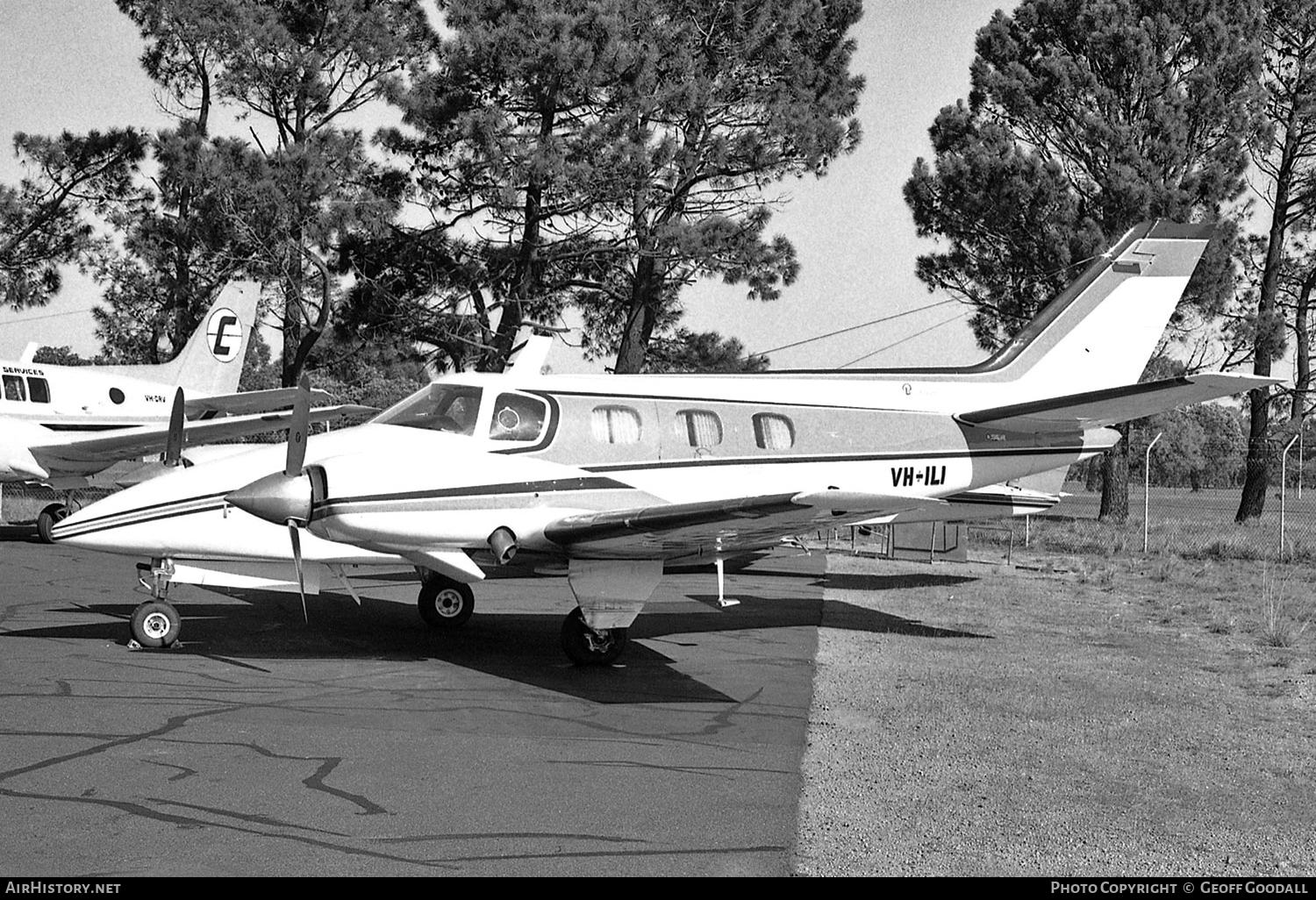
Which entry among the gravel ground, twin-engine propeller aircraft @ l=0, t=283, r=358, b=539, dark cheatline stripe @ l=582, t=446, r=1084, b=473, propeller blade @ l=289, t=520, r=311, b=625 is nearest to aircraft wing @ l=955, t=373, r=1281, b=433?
dark cheatline stripe @ l=582, t=446, r=1084, b=473

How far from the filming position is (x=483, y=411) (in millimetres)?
10570

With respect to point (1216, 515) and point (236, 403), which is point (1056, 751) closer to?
point (236, 403)

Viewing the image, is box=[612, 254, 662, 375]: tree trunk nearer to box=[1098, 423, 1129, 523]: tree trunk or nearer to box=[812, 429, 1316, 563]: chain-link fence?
box=[812, 429, 1316, 563]: chain-link fence

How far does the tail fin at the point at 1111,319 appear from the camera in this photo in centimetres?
1435

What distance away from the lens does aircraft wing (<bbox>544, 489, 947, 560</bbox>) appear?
8445 millimetres

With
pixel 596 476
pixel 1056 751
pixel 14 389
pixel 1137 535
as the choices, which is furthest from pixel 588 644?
pixel 1137 535

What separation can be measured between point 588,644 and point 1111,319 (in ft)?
26.5

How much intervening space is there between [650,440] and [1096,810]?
6.11 m

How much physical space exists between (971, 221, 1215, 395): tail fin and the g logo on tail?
17640 mm

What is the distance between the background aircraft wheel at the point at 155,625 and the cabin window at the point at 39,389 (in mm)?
14263

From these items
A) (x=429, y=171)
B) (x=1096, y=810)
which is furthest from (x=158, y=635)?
(x=429, y=171)

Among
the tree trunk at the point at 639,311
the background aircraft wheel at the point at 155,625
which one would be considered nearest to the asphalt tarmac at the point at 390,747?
the background aircraft wheel at the point at 155,625

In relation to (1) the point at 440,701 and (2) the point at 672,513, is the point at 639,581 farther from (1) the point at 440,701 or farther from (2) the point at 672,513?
(1) the point at 440,701

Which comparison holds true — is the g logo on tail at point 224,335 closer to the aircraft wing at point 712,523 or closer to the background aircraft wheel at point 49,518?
the background aircraft wheel at point 49,518
